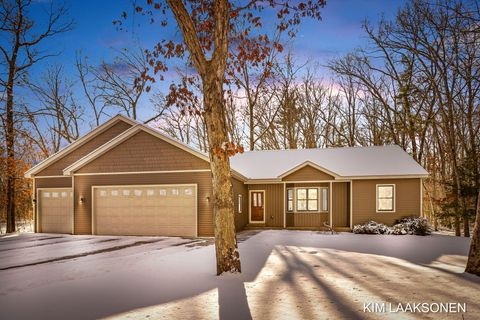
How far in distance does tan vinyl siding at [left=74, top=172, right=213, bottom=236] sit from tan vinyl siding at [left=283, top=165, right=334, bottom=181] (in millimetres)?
5095

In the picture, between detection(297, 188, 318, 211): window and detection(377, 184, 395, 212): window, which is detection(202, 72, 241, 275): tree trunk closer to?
detection(297, 188, 318, 211): window

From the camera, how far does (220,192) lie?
8.47m

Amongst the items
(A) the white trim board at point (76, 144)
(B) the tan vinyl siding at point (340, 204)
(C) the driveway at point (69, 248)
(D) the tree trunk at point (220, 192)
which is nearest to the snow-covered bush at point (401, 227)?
(B) the tan vinyl siding at point (340, 204)

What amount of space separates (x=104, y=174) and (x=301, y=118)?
787 inches

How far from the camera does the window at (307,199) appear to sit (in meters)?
19.4

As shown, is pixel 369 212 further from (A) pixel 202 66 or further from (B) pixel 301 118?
(B) pixel 301 118

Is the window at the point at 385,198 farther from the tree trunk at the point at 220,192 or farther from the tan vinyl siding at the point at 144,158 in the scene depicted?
the tree trunk at the point at 220,192

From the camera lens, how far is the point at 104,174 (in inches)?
698

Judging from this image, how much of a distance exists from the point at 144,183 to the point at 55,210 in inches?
217

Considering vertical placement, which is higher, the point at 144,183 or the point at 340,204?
Answer: the point at 144,183

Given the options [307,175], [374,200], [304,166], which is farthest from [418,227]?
[304,166]

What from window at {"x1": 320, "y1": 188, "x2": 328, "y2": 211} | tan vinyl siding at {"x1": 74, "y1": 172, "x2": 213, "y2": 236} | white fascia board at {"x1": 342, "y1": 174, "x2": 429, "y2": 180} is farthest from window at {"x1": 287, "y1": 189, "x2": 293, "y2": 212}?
tan vinyl siding at {"x1": 74, "y1": 172, "x2": 213, "y2": 236}

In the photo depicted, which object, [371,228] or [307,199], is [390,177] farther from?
[307,199]

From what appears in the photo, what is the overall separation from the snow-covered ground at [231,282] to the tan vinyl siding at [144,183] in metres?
3.21
